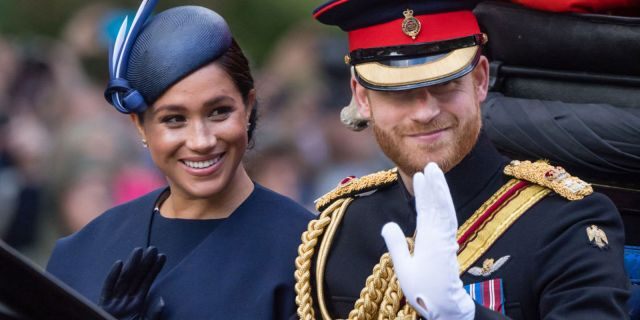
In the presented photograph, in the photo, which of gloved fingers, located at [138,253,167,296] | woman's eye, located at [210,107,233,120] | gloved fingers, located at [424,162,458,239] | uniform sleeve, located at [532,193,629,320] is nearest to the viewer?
gloved fingers, located at [424,162,458,239]

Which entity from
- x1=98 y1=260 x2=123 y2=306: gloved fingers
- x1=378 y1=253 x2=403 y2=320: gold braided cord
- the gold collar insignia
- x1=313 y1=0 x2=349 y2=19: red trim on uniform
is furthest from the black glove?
the gold collar insignia

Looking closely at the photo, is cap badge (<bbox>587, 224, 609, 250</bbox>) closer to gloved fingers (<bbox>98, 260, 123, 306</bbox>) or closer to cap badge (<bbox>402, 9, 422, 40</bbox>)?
cap badge (<bbox>402, 9, 422, 40</bbox>)

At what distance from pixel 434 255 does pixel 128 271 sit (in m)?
1.11

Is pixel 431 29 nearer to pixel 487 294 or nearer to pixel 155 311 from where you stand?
pixel 487 294

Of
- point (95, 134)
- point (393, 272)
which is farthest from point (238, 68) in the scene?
point (95, 134)

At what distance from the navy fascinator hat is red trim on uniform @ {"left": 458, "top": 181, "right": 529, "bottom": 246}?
93 centimetres

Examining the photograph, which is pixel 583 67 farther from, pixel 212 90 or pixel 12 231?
pixel 12 231

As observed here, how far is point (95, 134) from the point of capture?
8609 millimetres

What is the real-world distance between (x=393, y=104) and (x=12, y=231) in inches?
191

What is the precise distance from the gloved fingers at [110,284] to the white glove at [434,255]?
104cm

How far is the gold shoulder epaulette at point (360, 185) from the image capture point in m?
4.84

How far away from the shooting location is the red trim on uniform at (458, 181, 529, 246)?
446cm

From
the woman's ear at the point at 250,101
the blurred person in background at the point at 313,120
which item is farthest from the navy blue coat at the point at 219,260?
the blurred person in background at the point at 313,120

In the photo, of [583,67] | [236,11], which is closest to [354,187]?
[583,67]
